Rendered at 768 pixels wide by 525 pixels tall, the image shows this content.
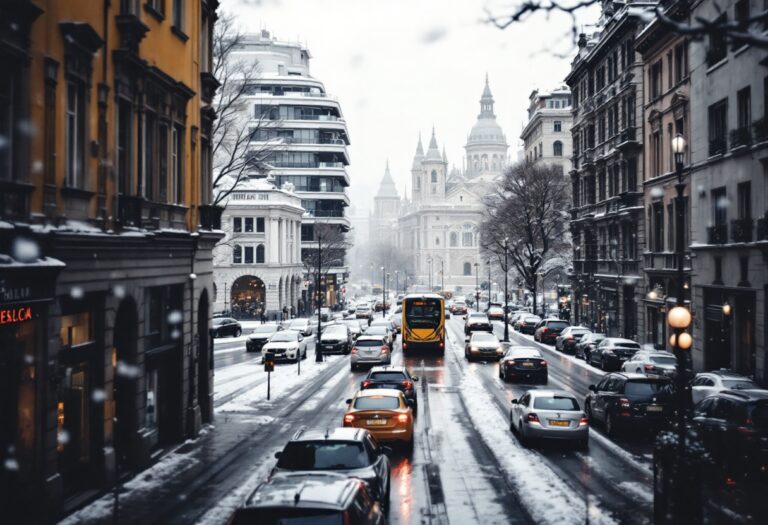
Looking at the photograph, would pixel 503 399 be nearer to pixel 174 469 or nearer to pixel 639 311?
pixel 174 469

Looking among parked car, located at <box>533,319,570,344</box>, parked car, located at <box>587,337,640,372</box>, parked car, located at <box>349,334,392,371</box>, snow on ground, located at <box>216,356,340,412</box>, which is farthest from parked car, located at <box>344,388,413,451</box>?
parked car, located at <box>533,319,570,344</box>

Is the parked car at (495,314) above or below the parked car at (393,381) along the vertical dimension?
below

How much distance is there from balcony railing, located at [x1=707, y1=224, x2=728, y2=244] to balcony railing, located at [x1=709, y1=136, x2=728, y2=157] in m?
3.12

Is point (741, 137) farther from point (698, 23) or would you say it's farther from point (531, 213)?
point (531, 213)

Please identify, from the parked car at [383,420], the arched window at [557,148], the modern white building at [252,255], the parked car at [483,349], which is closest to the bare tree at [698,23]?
the parked car at [383,420]

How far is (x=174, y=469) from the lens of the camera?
1778 centimetres

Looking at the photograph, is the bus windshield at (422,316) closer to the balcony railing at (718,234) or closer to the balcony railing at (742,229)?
the balcony railing at (718,234)

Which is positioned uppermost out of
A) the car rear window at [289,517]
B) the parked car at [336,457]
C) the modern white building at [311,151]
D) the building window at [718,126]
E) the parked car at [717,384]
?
the modern white building at [311,151]

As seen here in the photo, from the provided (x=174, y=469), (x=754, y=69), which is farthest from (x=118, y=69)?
(x=754, y=69)

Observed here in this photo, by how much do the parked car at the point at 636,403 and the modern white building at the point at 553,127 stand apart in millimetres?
76470

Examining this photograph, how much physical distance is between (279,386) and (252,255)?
47.5 metres

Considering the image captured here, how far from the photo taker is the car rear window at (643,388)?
21.0 meters

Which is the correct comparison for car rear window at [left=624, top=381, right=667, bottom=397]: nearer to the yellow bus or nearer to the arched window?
the yellow bus

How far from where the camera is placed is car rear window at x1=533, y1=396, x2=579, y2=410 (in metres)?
19.6
